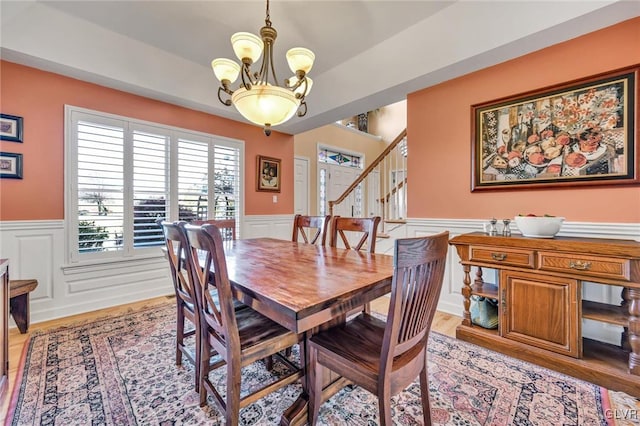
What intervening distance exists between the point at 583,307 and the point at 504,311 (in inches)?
19.1

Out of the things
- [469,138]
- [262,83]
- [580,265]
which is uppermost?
[262,83]

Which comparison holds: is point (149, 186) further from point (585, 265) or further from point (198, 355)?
point (585, 265)

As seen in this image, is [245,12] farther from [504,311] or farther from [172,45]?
[504,311]

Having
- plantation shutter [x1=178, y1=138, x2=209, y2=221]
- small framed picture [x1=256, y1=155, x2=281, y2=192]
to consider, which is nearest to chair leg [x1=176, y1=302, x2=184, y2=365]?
plantation shutter [x1=178, y1=138, x2=209, y2=221]

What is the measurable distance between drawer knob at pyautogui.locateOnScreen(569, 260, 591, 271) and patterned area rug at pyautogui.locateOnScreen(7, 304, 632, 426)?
2.30 ft

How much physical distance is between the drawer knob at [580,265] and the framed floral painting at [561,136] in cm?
73

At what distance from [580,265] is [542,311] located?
0.40 meters

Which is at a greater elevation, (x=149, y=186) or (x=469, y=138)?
(x=469, y=138)

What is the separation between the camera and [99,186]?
285 cm

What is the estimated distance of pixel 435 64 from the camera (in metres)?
2.48

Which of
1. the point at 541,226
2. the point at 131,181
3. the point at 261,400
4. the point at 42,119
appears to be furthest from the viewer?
the point at 131,181

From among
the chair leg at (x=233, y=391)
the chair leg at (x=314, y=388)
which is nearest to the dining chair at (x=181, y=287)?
the chair leg at (x=233, y=391)

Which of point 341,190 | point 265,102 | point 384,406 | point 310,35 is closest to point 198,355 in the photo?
point 384,406

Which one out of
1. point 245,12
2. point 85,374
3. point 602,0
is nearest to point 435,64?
point 602,0
